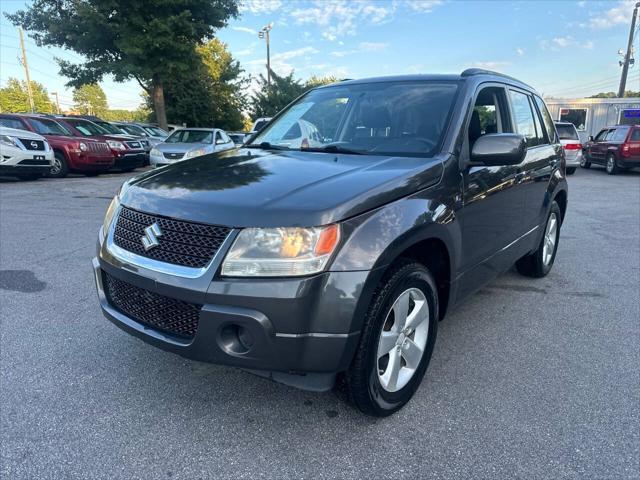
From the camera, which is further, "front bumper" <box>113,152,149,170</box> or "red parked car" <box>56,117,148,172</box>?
"front bumper" <box>113,152,149,170</box>

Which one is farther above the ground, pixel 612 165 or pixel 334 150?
pixel 334 150

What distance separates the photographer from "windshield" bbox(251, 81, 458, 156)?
2.95 metres

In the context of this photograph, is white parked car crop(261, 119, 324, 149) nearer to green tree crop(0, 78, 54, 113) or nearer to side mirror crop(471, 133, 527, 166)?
side mirror crop(471, 133, 527, 166)

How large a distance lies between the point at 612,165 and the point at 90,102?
123369 mm

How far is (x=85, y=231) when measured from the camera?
6.54 metres

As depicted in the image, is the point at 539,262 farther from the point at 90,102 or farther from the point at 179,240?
the point at 90,102

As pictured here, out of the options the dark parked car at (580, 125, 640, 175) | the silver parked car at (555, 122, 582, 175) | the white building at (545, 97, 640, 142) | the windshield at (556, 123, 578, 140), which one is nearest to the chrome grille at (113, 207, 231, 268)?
the silver parked car at (555, 122, 582, 175)

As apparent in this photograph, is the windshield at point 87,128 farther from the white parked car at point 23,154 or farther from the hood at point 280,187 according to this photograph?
the hood at point 280,187

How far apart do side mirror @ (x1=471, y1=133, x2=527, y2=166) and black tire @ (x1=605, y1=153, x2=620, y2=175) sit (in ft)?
55.6

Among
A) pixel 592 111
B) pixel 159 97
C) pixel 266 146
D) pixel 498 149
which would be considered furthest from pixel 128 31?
pixel 592 111

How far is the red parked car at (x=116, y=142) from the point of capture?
46.9 ft

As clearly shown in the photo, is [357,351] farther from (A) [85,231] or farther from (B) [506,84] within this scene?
(A) [85,231]

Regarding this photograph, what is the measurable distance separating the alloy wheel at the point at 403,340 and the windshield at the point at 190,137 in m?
13.1

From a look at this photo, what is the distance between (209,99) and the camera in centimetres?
3566
